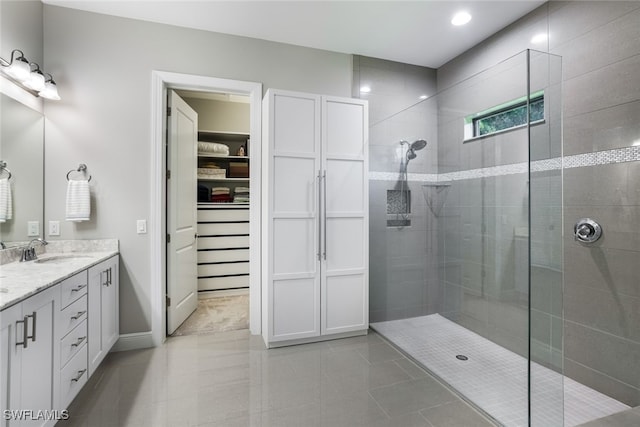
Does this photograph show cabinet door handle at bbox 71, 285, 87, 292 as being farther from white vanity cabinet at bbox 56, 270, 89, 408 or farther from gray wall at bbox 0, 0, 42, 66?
gray wall at bbox 0, 0, 42, 66

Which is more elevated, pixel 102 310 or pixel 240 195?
pixel 240 195

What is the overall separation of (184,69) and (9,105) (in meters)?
1.28

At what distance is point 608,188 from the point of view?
6.54ft

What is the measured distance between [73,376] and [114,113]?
203cm

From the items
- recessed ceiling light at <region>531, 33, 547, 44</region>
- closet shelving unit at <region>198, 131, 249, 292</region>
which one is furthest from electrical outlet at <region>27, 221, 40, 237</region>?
recessed ceiling light at <region>531, 33, 547, 44</region>

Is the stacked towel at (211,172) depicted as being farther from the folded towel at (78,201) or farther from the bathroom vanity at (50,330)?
the bathroom vanity at (50,330)

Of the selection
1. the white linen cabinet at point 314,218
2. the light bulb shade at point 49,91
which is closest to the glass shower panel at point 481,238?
the white linen cabinet at point 314,218

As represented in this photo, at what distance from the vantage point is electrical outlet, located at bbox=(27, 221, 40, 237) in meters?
2.29

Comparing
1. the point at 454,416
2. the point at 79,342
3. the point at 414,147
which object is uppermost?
the point at 414,147

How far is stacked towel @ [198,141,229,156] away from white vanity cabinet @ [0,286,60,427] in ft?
9.43

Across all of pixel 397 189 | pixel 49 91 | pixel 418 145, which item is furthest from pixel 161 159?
pixel 418 145

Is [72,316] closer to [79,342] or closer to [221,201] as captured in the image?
[79,342]

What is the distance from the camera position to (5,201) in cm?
208

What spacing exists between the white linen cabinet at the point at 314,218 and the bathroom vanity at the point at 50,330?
125cm
